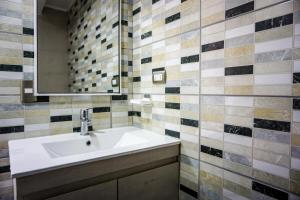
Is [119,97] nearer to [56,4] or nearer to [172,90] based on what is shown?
[172,90]

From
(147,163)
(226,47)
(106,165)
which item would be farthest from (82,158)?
(226,47)

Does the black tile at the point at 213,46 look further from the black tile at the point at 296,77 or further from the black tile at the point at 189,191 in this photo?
the black tile at the point at 189,191

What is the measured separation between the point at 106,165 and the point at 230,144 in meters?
0.55

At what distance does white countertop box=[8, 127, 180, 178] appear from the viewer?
69 cm

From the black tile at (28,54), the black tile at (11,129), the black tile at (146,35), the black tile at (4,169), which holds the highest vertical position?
the black tile at (146,35)

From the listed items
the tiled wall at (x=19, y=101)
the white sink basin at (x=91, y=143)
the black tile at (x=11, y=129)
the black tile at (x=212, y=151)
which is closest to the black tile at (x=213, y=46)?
the black tile at (x=212, y=151)

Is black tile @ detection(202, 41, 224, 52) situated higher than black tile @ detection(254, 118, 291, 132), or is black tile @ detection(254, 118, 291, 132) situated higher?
black tile @ detection(202, 41, 224, 52)

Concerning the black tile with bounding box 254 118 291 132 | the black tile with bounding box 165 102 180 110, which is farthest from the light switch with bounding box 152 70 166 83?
the black tile with bounding box 254 118 291 132

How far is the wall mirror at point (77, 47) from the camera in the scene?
1.12m

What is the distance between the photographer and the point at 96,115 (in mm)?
1306

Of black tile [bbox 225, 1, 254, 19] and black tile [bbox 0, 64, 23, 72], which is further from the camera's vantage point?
black tile [bbox 0, 64, 23, 72]

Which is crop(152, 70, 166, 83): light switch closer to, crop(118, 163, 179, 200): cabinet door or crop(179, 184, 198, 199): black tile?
crop(118, 163, 179, 200): cabinet door

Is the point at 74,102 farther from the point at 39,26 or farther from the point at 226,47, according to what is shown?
the point at 226,47

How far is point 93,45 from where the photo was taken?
133 centimetres
